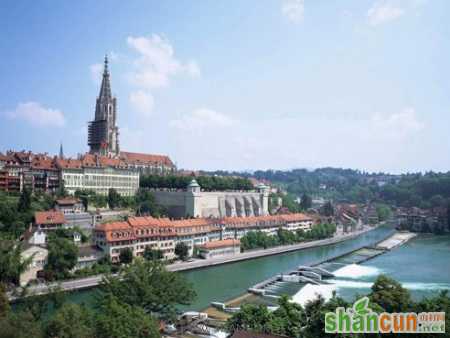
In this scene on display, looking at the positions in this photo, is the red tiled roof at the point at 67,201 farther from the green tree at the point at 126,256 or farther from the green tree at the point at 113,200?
the green tree at the point at 126,256

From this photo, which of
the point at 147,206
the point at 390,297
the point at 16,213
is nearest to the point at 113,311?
the point at 390,297

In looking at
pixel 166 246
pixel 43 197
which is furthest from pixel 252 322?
pixel 43 197

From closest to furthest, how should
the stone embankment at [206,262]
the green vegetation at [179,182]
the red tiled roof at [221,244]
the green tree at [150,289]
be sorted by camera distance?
the green tree at [150,289], the stone embankment at [206,262], the red tiled roof at [221,244], the green vegetation at [179,182]

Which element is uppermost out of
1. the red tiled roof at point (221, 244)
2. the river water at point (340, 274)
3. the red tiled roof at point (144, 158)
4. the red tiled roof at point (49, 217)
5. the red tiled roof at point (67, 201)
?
the red tiled roof at point (144, 158)

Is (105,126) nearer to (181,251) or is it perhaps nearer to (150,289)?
(181,251)

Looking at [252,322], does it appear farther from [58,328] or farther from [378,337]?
[58,328]

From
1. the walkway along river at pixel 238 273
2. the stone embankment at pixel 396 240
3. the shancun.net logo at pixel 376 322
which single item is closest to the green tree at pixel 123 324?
the shancun.net logo at pixel 376 322
